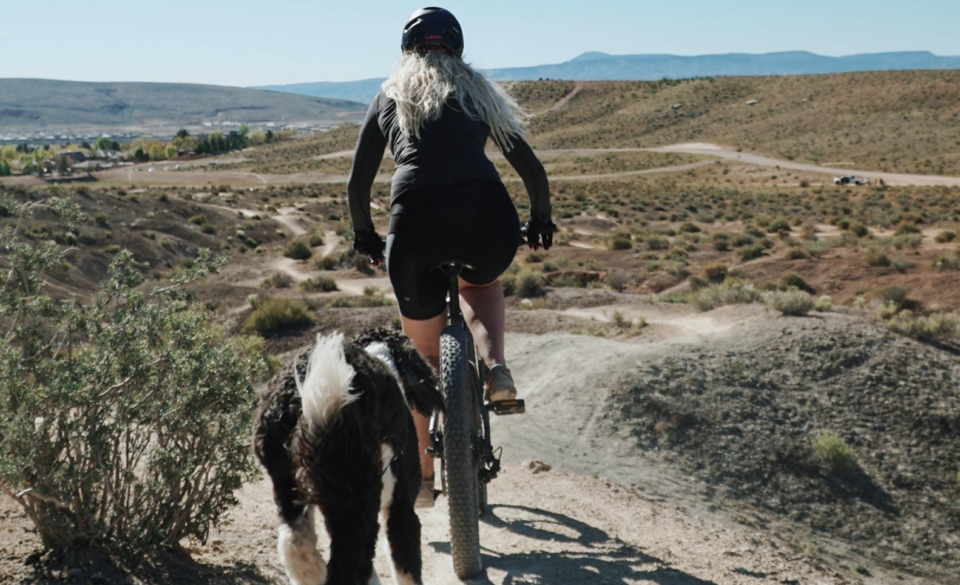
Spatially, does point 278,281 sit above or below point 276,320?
below

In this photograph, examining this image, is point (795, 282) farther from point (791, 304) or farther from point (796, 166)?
point (796, 166)

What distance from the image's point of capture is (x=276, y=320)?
12297 millimetres

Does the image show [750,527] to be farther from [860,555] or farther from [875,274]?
[875,274]

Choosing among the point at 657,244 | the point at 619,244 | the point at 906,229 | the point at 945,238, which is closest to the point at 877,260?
the point at 945,238

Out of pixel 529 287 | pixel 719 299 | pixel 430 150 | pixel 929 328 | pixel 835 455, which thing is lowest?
pixel 529 287

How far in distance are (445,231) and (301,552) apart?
142cm

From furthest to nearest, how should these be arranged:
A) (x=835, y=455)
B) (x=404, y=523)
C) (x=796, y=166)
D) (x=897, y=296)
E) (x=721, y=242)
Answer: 1. (x=796, y=166)
2. (x=721, y=242)
3. (x=897, y=296)
4. (x=835, y=455)
5. (x=404, y=523)

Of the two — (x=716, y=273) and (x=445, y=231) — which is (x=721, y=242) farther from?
(x=445, y=231)

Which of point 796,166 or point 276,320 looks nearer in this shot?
point 276,320

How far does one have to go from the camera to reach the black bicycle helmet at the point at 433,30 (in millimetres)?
3844

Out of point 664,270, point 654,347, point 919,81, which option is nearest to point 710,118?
point 919,81

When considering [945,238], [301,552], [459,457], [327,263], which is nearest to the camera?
[301,552]

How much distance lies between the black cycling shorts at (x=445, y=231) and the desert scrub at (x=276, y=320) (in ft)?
28.3

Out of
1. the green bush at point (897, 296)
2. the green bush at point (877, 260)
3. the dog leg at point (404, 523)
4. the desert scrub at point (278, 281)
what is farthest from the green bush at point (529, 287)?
the dog leg at point (404, 523)
